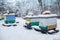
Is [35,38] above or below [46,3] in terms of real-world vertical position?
below

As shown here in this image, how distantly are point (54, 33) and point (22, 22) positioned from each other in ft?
0.95

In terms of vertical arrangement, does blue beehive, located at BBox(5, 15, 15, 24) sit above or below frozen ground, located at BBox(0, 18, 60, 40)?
above

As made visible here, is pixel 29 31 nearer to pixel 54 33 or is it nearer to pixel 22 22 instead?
pixel 22 22

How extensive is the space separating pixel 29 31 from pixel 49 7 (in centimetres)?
27

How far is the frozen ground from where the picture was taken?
4.22 feet

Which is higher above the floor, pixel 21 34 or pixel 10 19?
pixel 10 19

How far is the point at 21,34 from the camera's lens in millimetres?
1331

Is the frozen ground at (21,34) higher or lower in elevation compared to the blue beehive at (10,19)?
lower

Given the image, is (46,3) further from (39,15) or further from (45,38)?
(45,38)

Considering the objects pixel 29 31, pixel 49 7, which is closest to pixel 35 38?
pixel 29 31

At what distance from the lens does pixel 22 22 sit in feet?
4.47

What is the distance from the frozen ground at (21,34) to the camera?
1.29 meters

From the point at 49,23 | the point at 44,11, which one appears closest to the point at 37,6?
the point at 44,11

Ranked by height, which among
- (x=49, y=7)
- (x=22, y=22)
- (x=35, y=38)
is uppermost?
(x=49, y=7)
